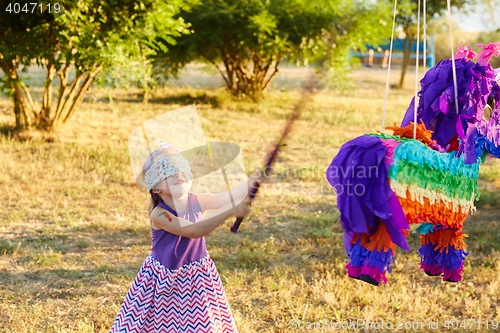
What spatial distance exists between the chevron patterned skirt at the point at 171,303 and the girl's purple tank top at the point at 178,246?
0.03m

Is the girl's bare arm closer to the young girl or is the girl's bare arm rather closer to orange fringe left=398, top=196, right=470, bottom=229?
the young girl

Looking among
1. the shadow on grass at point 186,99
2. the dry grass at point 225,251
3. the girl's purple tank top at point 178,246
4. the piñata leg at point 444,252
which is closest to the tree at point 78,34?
the dry grass at point 225,251

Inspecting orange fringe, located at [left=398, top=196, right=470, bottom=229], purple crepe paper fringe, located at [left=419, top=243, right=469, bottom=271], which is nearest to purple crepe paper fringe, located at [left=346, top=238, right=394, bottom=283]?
orange fringe, located at [left=398, top=196, right=470, bottom=229]

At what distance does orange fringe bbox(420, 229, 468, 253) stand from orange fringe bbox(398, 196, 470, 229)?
0.76ft

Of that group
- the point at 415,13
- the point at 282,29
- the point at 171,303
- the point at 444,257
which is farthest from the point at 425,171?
the point at 415,13

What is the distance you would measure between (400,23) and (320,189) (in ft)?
40.1

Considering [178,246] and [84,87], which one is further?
[84,87]

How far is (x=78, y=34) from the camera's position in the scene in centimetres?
592

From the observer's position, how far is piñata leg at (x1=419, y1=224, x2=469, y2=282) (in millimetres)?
2020

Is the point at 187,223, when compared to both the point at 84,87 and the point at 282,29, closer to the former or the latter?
the point at 84,87

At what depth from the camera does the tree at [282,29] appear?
31.4ft

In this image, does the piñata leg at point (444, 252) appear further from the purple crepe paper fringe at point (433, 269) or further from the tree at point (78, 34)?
the tree at point (78, 34)

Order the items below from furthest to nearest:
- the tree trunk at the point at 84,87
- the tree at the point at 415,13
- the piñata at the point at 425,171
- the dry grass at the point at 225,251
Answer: the tree at the point at 415,13, the tree trunk at the point at 84,87, the dry grass at the point at 225,251, the piñata at the point at 425,171

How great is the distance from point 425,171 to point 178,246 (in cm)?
108
